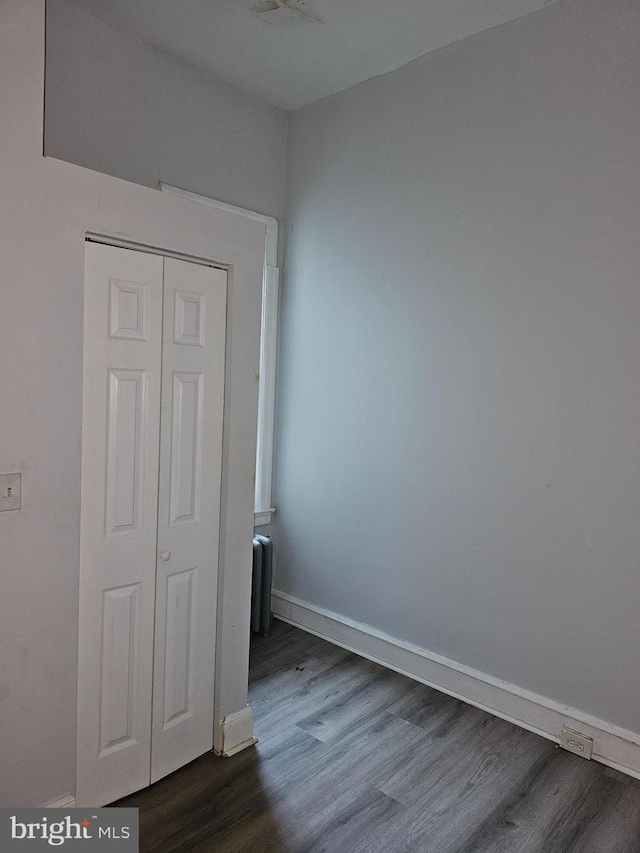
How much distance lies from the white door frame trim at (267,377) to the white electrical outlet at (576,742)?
6.70ft

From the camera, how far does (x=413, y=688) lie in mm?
3047

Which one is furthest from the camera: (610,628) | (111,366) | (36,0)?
(610,628)

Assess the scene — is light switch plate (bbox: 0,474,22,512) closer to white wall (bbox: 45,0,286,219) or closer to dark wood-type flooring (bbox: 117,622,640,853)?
dark wood-type flooring (bbox: 117,622,640,853)

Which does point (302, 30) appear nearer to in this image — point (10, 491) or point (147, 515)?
point (147, 515)

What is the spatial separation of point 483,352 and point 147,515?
1.71 m

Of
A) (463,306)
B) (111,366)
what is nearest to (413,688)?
(463,306)

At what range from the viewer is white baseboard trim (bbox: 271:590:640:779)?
8.13 feet

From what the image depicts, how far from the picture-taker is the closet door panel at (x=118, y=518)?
1.98 m

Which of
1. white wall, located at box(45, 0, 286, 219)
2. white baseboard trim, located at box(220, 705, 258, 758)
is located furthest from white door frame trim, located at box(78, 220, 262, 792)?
→ white wall, located at box(45, 0, 286, 219)

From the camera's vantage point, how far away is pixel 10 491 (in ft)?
5.87

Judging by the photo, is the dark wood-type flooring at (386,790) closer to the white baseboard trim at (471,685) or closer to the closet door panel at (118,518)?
the white baseboard trim at (471,685)

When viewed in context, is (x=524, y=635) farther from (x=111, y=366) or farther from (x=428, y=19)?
(x=428, y=19)

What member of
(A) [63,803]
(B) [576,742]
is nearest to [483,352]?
(B) [576,742]

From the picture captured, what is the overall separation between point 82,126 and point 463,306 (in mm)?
1992
